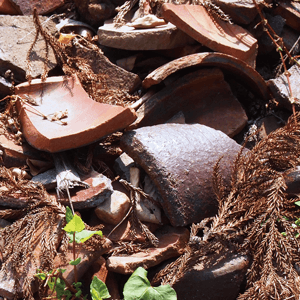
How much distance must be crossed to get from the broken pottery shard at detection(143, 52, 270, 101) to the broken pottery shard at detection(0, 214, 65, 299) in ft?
3.96

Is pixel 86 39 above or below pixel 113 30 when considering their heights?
below

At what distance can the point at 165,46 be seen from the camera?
318 cm

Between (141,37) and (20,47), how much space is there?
1.03 metres

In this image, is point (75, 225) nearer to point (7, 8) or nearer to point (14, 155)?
point (14, 155)

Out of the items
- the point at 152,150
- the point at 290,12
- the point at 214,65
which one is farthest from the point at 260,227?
the point at 290,12

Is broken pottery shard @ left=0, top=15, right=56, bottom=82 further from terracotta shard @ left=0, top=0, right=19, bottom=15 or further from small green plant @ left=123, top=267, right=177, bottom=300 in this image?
small green plant @ left=123, top=267, right=177, bottom=300

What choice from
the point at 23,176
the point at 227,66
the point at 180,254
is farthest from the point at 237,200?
the point at 23,176

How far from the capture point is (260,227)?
231cm

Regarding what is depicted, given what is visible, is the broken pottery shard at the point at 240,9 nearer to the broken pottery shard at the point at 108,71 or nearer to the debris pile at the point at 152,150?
the debris pile at the point at 152,150

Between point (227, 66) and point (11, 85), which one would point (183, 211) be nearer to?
point (227, 66)

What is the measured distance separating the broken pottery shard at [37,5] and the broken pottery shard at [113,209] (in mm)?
2188

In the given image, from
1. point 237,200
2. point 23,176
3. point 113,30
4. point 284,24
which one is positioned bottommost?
point 23,176

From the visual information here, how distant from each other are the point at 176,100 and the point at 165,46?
0.51 metres

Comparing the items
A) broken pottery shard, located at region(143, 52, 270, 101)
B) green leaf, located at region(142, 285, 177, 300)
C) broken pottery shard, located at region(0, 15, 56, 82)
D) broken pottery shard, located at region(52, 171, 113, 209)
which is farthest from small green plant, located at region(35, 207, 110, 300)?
broken pottery shard, located at region(0, 15, 56, 82)
